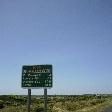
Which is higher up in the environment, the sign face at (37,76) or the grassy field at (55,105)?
the sign face at (37,76)

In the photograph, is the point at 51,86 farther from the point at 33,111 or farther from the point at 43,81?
the point at 33,111

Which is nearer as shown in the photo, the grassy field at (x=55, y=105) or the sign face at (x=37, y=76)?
the sign face at (x=37, y=76)

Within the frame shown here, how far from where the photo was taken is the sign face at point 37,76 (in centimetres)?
1880

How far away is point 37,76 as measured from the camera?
1920 cm

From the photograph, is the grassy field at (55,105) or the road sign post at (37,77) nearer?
the road sign post at (37,77)

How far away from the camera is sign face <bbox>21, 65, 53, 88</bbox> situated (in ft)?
61.7

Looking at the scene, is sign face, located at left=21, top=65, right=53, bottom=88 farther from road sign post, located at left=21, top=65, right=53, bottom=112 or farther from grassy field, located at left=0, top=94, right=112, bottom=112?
grassy field, located at left=0, top=94, right=112, bottom=112

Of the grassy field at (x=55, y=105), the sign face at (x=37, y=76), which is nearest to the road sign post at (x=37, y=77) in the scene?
the sign face at (x=37, y=76)

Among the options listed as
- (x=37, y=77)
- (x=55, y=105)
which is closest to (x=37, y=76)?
(x=37, y=77)

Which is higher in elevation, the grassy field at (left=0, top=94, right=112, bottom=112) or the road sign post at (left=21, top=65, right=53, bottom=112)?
the road sign post at (left=21, top=65, right=53, bottom=112)

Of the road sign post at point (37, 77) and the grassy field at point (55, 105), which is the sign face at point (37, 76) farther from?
the grassy field at point (55, 105)

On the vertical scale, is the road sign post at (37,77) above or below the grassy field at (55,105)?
above

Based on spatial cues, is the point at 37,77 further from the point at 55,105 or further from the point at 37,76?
the point at 55,105

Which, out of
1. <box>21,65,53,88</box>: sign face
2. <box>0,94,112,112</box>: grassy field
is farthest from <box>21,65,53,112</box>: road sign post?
<box>0,94,112,112</box>: grassy field
